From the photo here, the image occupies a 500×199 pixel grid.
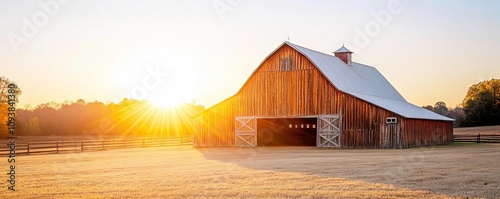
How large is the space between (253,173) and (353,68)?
32.8m

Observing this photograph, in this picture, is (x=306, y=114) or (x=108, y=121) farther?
(x=108, y=121)

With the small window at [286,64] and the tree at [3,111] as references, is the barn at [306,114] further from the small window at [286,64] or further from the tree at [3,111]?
the tree at [3,111]

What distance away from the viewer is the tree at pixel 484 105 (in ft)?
275

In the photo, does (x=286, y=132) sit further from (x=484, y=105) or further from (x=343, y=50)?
(x=484, y=105)

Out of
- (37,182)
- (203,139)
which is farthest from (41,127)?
(37,182)

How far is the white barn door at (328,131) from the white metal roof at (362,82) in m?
2.20

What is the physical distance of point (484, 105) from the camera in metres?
85.1

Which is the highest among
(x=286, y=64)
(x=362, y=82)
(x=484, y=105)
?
(x=286, y=64)

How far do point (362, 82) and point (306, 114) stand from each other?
9764 mm

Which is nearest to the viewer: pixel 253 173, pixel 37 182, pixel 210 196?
pixel 210 196

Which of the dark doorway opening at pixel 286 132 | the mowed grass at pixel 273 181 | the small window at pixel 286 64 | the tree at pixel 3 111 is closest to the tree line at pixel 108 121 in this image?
the tree at pixel 3 111

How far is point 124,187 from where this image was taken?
17469mm

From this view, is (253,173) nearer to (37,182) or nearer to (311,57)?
(37,182)

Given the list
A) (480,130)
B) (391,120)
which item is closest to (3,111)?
(391,120)
